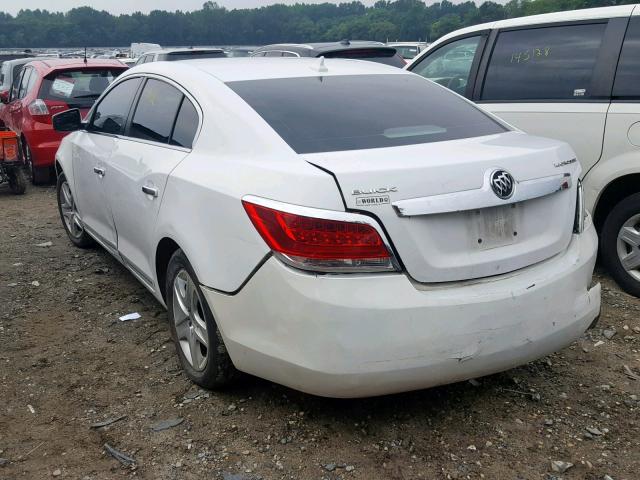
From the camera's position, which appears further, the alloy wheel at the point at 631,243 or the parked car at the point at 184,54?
the parked car at the point at 184,54

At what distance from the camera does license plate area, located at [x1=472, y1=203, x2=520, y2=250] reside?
2.76 meters

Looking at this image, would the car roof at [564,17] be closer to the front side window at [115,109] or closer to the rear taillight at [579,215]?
the rear taillight at [579,215]

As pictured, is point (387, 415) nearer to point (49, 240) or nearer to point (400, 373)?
point (400, 373)

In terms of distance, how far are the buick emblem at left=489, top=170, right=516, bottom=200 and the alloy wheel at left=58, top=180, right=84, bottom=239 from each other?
3.99m

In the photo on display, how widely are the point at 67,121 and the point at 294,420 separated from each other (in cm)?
331

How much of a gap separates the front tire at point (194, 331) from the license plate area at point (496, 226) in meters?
1.25

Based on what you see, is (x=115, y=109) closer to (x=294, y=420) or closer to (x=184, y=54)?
(x=294, y=420)

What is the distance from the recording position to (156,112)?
13.3ft

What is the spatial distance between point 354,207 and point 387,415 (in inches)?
44.8

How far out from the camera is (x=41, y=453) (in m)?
3.00

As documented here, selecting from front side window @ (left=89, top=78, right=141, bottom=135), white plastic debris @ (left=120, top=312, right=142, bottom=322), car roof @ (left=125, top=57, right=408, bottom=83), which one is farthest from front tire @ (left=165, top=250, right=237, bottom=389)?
front side window @ (left=89, top=78, right=141, bottom=135)

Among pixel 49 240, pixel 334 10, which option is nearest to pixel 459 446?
pixel 49 240

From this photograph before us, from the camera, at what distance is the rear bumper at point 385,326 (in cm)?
259

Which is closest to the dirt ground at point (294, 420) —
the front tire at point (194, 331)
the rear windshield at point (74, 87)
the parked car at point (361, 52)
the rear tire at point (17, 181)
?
the front tire at point (194, 331)
